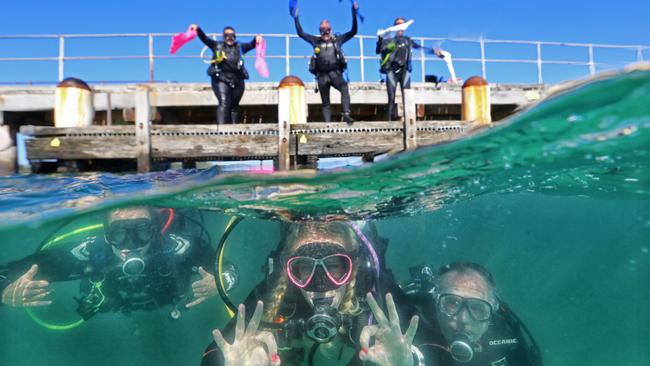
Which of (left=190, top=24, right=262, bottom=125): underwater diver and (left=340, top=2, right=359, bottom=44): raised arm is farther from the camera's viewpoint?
(left=190, top=24, right=262, bottom=125): underwater diver

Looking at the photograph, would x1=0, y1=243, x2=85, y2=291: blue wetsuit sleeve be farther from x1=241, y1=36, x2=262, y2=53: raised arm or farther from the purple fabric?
the purple fabric

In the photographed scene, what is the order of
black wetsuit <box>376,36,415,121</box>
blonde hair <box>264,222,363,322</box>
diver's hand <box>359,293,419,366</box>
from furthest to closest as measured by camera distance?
black wetsuit <box>376,36,415,121</box>
blonde hair <box>264,222,363,322</box>
diver's hand <box>359,293,419,366</box>

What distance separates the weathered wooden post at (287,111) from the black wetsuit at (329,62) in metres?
0.63

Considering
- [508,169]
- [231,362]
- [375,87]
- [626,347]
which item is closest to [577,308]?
[626,347]

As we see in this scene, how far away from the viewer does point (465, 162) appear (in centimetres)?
Result: 634

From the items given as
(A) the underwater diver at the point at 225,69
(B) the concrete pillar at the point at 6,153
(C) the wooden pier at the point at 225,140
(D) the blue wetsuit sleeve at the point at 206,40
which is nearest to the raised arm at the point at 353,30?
(C) the wooden pier at the point at 225,140

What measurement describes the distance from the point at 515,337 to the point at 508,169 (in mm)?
2741

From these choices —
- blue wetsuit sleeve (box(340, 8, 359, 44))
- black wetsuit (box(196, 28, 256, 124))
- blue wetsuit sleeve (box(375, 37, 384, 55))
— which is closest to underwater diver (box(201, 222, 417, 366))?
black wetsuit (box(196, 28, 256, 124))

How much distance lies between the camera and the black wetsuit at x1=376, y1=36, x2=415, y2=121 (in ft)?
31.7

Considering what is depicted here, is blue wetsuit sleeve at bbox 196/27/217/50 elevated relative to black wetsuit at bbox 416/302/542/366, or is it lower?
elevated

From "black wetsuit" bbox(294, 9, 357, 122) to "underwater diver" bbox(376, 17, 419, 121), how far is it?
0.83 metres

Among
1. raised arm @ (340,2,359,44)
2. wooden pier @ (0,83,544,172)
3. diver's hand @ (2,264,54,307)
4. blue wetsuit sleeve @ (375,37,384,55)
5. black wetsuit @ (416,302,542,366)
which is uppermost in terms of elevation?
raised arm @ (340,2,359,44)

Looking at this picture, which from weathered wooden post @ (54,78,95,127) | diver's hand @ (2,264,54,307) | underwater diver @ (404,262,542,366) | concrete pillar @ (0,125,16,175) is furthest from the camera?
concrete pillar @ (0,125,16,175)

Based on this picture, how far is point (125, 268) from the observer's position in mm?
7773
